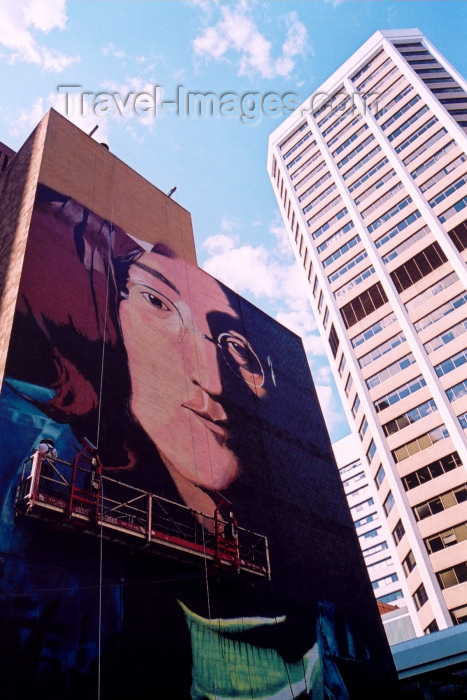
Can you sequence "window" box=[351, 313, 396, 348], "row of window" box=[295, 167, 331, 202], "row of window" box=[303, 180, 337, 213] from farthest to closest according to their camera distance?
A: "row of window" box=[295, 167, 331, 202] → "row of window" box=[303, 180, 337, 213] → "window" box=[351, 313, 396, 348]

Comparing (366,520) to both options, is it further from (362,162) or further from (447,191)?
(362,162)

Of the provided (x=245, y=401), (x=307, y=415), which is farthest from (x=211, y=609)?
(x=307, y=415)

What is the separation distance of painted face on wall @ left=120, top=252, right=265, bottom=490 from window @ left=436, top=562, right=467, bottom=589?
2605 centimetres

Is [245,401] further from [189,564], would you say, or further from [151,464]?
[189,564]

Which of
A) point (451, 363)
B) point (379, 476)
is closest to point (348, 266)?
point (451, 363)

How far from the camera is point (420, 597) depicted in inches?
1718

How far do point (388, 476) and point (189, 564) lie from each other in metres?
34.9

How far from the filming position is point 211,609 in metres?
17.0

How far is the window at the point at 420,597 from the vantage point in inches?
1687

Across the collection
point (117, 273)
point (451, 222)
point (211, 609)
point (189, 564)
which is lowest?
point (211, 609)

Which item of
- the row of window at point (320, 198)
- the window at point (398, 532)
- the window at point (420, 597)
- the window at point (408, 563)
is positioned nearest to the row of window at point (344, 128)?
the row of window at point (320, 198)

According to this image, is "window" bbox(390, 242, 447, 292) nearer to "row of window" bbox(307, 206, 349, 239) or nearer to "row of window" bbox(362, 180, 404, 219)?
"row of window" bbox(362, 180, 404, 219)

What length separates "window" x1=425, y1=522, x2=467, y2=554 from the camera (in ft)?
136

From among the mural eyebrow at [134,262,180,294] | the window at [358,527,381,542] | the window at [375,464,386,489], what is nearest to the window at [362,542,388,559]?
the window at [358,527,381,542]
